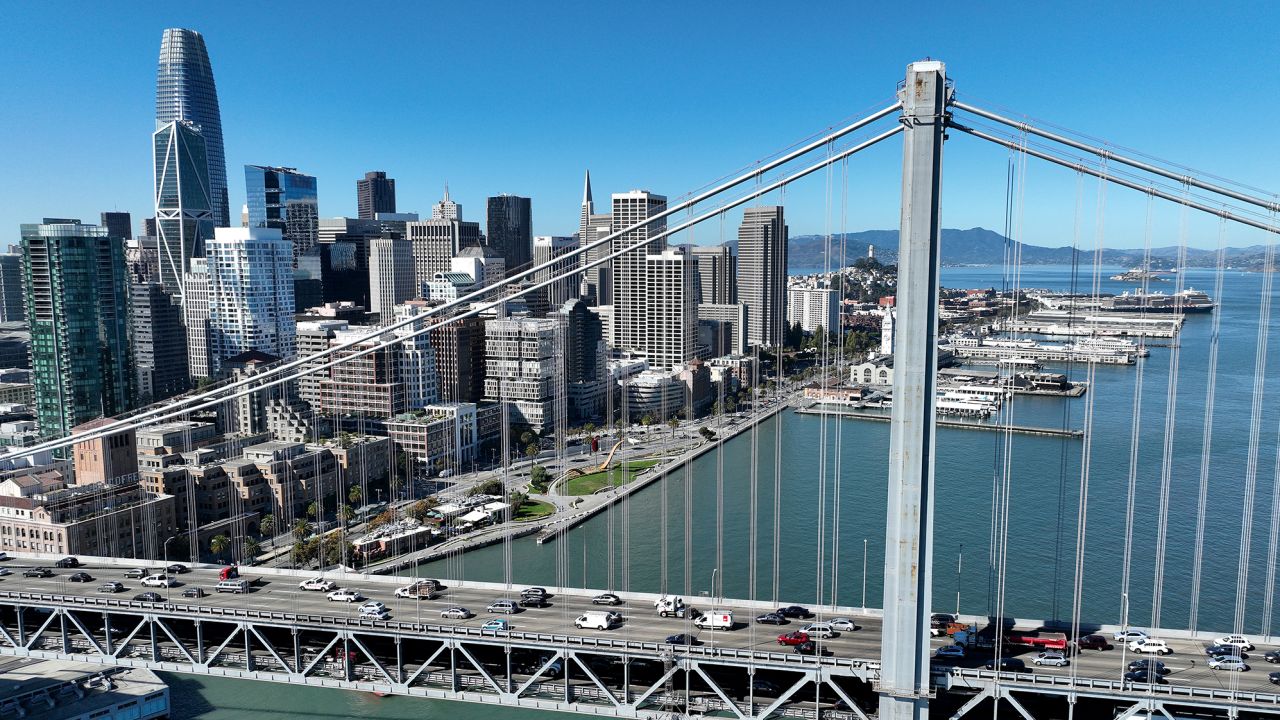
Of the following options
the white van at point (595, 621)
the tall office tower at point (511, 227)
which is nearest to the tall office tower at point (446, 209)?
the tall office tower at point (511, 227)

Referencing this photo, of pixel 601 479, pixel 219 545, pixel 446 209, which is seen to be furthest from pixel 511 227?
pixel 219 545

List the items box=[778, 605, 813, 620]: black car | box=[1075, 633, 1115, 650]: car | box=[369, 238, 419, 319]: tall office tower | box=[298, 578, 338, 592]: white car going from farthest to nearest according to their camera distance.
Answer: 1. box=[369, 238, 419, 319]: tall office tower
2. box=[298, 578, 338, 592]: white car
3. box=[778, 605, 813, 620]: black car
4. box=[1075, 633, 1115, 650]: car

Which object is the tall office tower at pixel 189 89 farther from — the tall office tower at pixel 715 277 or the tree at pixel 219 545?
the tree at pixel 219 545

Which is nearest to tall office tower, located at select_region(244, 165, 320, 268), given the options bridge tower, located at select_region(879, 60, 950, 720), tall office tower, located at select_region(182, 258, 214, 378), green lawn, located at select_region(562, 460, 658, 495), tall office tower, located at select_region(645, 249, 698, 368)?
tall office tower, located at select_region(182, 258, 214, 378)

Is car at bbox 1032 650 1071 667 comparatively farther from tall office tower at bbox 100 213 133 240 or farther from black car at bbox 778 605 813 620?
tall office tower at bbox 100 213 133 240

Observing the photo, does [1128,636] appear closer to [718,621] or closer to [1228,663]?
[1228,663]

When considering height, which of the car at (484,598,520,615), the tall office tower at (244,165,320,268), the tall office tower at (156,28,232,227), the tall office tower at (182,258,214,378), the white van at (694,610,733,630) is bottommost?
the car at (484,598,520,615)
